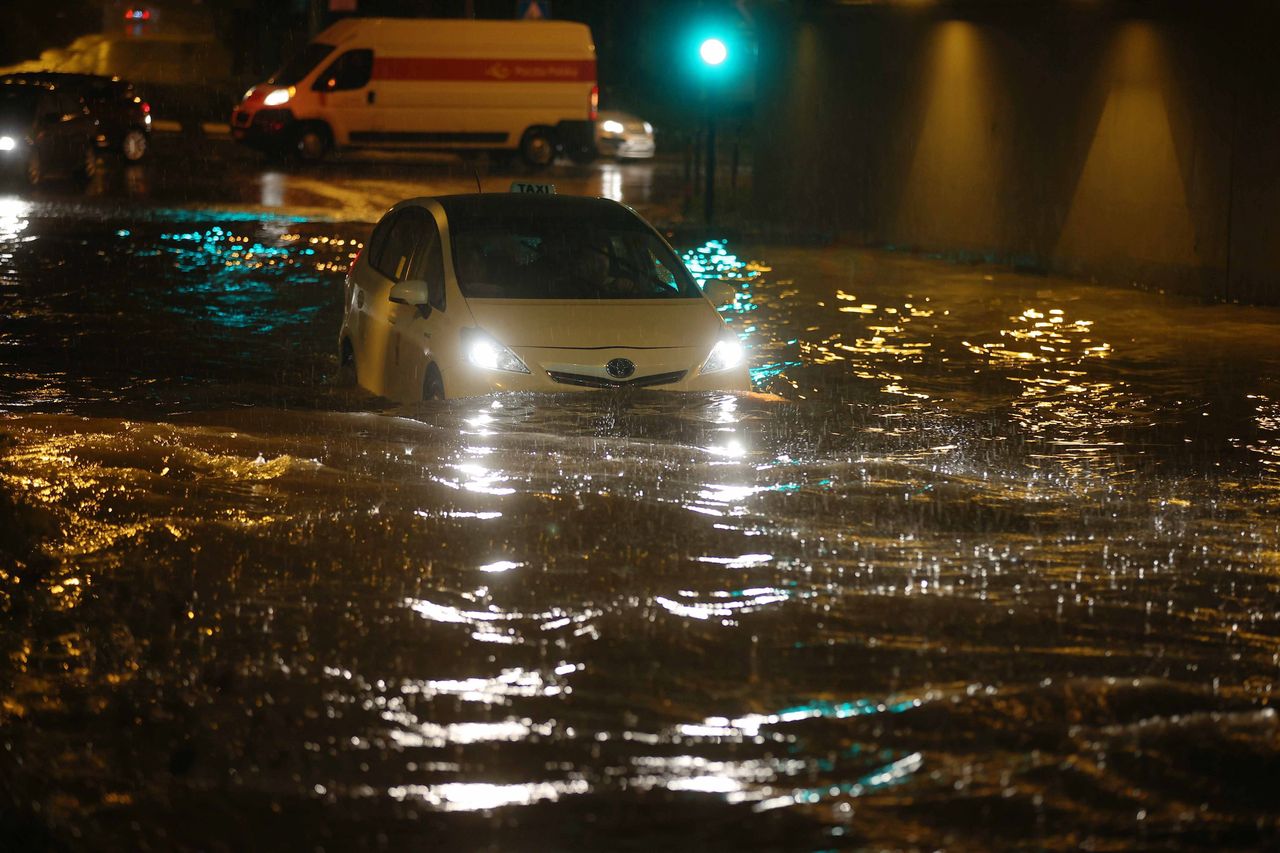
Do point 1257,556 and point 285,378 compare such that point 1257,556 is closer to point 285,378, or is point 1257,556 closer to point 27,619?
point 27,619

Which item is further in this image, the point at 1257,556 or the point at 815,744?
the point at 1257,556

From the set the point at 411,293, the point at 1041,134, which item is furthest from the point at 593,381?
the point at 1041,134

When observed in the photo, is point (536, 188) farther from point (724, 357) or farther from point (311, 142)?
point (311, 142)

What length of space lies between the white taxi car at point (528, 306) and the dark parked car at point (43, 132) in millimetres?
16946

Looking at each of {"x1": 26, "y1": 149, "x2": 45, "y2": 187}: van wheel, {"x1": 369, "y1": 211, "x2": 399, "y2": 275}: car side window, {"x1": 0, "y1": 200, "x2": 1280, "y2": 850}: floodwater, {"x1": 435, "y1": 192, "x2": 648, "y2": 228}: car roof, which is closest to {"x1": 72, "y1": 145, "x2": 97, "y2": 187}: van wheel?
{"x1": 26, "y1": 149, "x2": 45, "y2": 187}: van wheel

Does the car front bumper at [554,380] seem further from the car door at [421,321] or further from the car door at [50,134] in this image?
the car door at [50,134]

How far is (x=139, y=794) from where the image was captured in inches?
175

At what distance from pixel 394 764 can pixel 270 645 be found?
3.52 ft

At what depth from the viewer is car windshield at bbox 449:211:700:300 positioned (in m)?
9.87

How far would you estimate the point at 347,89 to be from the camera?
32.2 meters

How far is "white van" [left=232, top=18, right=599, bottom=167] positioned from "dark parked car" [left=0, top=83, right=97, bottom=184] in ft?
15.3

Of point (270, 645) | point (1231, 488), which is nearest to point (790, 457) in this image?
point (1231, 488)

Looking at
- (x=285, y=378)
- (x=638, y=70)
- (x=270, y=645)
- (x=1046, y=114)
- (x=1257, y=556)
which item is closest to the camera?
(x=270, y=645)

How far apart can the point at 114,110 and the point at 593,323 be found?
2386 cm
